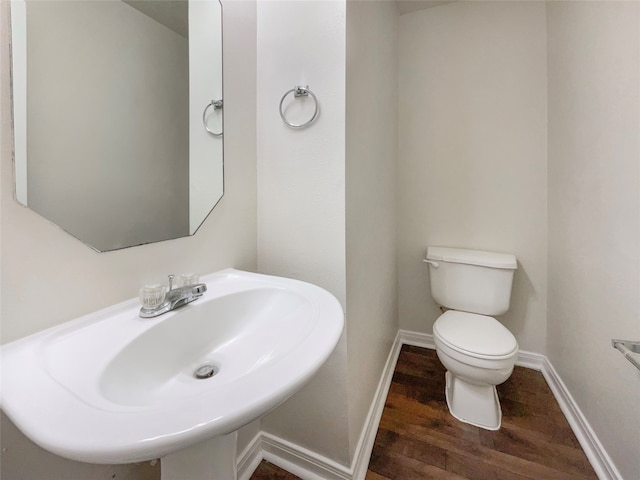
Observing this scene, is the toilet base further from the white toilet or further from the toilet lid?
the toilet lid

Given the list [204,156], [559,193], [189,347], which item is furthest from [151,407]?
[559,193]

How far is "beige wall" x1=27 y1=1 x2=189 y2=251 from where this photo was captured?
0.56 m

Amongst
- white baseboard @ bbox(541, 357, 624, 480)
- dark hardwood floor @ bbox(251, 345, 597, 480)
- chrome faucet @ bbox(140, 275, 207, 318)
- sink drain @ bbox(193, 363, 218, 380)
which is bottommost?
dark hardwood floor @ bbox(251, 345, 597, 480)

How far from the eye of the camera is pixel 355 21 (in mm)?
968

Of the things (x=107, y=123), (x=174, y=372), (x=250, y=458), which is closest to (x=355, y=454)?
(x=250, y=458)

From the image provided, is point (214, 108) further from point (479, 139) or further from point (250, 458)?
point (479, 139)

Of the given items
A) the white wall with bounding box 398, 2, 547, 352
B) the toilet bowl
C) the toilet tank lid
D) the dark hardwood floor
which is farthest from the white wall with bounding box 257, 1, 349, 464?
the white wall with bounding box 398, 2, 547, 352

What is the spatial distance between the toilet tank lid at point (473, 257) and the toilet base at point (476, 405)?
64cm

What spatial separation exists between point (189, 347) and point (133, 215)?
1.26 feet

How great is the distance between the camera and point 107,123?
2.19ft

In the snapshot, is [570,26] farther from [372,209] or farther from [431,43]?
[372,209]

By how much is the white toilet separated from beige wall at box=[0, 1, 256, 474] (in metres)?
1.11

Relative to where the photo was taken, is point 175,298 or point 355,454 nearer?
point 175,298

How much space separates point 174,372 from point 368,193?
3.09ft
